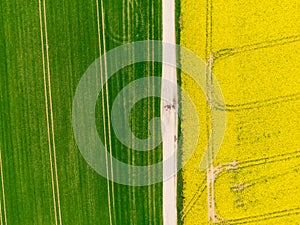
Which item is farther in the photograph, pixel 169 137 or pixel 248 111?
pixel 169 137

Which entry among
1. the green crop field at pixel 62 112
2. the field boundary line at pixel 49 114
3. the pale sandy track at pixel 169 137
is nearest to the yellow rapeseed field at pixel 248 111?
the pale sandy track at pixel 169 137

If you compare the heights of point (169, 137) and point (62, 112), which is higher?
point (62, 112)

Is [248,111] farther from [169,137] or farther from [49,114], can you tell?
[49,114]

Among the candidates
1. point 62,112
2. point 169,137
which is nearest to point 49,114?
point 62,112

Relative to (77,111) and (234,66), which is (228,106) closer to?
(234,66)

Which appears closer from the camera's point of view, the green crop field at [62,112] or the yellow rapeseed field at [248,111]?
the yellow rapeseed field at [248,111]

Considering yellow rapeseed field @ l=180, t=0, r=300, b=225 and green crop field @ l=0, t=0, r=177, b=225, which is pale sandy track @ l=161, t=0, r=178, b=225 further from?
yellow rapeseed field @ l=180, t=0, r=300, b=225

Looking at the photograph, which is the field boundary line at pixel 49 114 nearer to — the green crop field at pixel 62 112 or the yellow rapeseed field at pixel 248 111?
the green crop field at pixel 62 112

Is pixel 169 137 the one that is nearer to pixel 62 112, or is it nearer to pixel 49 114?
pixel 62 112

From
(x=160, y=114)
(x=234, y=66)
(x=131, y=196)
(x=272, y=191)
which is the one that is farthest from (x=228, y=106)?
(x=131, y=196)
